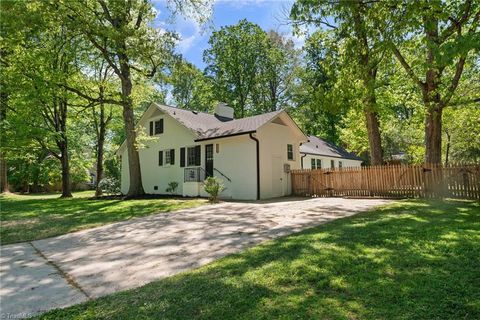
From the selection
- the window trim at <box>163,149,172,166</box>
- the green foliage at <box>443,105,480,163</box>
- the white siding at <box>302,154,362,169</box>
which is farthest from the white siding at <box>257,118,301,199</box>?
the green foliage at <box>443,105,480,163</box>

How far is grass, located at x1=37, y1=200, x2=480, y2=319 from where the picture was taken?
293 centimetres

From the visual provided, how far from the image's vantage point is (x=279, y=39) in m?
38.4

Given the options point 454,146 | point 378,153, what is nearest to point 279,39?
point 454,146

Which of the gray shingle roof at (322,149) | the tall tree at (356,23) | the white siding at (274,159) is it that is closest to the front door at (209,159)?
the white siding at (274,159)

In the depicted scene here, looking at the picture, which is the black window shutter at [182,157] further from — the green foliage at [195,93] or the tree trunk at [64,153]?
the green foliage at [195,93]

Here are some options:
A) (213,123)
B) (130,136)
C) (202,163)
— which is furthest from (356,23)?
(213,123)

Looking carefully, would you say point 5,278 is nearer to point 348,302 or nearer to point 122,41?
point 348,302

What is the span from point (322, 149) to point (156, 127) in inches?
604

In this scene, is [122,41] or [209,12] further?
[209,12]

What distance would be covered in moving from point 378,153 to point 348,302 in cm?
1415

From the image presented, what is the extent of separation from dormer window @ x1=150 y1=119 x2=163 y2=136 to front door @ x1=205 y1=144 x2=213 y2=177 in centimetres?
487

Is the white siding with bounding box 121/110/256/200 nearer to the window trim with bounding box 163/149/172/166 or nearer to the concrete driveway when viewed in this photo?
the window trim with bounding box 163/149/172/166

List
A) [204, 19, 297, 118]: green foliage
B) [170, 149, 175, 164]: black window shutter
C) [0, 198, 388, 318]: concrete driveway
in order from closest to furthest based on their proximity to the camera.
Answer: [0, 198, 388, 318]: concrete driveway < [170, 149, 175, 164]: black window shutter < [204, 19, 297, 118]: green foliage

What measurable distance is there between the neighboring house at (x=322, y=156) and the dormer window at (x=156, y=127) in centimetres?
1067
